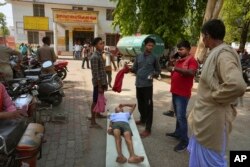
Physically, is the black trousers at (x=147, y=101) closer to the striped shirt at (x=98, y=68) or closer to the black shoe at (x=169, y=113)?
the striped shirt at (x=98, y=68)

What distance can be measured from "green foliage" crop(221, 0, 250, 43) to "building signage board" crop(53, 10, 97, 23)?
13.3 meters

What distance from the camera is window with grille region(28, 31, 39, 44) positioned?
103 feet

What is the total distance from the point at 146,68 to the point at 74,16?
2583 centimetres

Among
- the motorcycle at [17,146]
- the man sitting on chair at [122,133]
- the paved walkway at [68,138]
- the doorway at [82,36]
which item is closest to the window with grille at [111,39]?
the doorway at [82,36]

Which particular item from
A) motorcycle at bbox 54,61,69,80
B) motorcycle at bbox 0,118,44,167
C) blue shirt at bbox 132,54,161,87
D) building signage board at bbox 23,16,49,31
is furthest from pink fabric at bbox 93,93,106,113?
building signage board at bbox 23,16,49,31

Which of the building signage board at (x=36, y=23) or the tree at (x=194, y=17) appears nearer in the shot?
the tree at (x=194, y=17)

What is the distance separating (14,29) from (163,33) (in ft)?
68.8

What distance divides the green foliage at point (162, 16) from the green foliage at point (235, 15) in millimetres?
4614

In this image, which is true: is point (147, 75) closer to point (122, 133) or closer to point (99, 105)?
point (99, 105)

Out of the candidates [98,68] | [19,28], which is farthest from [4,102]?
[19,28]

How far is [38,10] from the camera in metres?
32.5

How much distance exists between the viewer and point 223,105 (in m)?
2.69

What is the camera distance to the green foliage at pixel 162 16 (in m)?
16.8

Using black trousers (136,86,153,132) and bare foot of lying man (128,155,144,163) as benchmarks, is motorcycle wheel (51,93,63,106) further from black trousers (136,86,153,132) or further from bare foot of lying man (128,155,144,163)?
bare foot of lying man (128,155,144,163)
